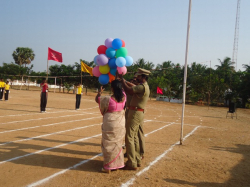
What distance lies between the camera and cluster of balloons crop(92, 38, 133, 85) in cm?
550

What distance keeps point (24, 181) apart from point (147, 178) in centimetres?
223

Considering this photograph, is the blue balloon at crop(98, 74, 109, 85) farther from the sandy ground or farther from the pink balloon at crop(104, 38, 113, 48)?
the sandy ground

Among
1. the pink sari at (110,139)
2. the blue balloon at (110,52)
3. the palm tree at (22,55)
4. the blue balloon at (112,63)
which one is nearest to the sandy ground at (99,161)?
the pink sari at (110,139)

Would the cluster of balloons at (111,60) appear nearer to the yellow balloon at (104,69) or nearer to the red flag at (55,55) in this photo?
the yellow balloon at (104,69)

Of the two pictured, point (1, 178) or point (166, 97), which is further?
point (166, 97)

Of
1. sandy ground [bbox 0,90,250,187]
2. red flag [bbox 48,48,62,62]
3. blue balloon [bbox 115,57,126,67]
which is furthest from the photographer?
red flag [bbox 48,48,62,62]

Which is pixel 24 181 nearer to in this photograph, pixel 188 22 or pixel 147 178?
pixel 147 178

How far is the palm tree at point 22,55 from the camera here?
69.8 m

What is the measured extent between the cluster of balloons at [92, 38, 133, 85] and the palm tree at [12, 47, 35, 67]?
236 feet

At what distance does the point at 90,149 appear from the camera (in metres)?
6.24

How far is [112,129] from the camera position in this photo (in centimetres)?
455

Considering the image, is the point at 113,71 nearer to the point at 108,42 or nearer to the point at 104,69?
the point at 104,69

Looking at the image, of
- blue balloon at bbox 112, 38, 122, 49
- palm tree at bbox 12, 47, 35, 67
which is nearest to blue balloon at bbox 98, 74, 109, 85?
blue balloon at bbox 112, 38, 122, 49

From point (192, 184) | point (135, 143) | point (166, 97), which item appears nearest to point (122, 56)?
point (135, 143)
